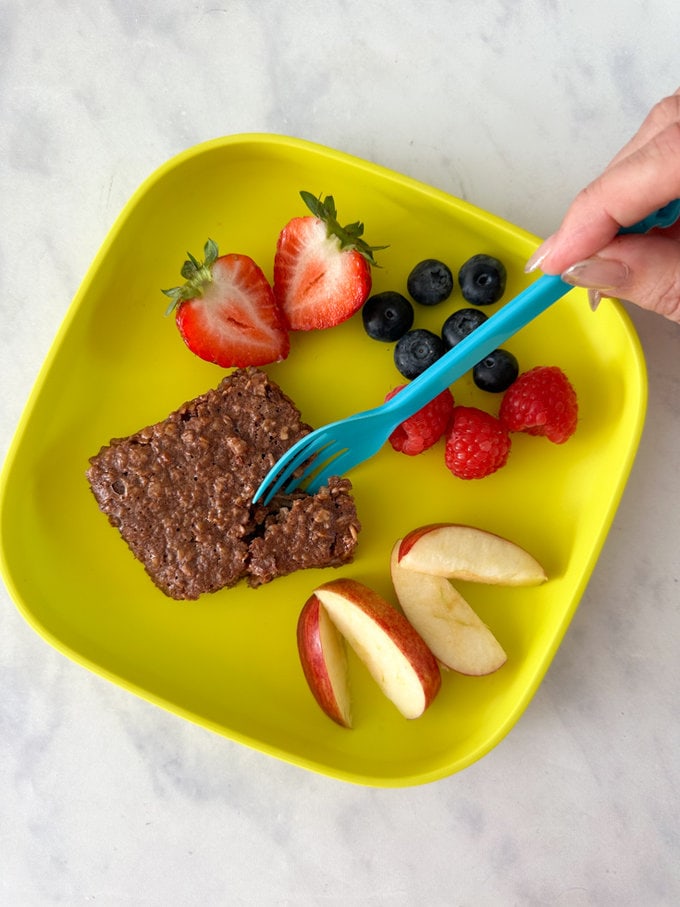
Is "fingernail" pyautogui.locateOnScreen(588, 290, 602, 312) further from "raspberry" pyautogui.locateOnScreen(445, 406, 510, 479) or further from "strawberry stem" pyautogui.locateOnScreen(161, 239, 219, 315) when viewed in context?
"strawberry stem" pyautogui.locateOnScreen(161, 239, 219, 315)

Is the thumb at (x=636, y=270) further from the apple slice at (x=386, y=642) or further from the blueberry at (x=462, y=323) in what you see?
the apple slice at (x=386, y=642)

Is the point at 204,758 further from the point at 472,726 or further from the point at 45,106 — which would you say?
the point at 45,106

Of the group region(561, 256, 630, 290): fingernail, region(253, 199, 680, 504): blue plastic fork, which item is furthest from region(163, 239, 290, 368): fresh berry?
region(561, 256, 630, 290): fingernail

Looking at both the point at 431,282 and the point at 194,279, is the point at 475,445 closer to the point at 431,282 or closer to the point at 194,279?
the point at 431,282

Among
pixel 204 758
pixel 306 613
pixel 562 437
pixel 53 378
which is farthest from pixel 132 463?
pixel 562 437

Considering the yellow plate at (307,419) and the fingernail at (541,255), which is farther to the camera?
the yellow plate at (307,419)

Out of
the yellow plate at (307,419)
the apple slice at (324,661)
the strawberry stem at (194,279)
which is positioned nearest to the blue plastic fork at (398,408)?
the yellow plate at (307,419)
